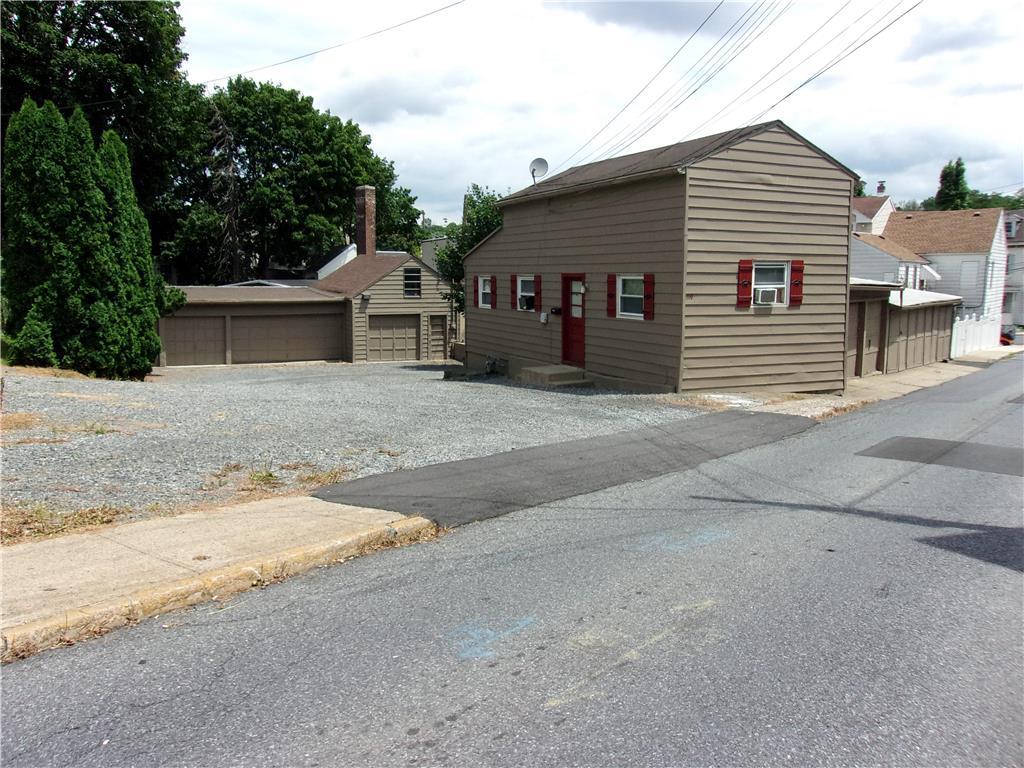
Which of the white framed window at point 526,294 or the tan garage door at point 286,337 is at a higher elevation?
the white framed window at point 526,294

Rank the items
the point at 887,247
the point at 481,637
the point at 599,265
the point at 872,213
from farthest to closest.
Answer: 1. the point at 872,213
2. the point at 887,247
3. the point at 599,265
4. the point at 481,637

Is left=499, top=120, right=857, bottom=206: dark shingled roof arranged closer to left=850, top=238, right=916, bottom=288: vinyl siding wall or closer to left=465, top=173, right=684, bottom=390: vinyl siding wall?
left=465, top=173, right=684, bottom=390: vinyl siding wall

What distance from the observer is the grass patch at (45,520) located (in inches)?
259

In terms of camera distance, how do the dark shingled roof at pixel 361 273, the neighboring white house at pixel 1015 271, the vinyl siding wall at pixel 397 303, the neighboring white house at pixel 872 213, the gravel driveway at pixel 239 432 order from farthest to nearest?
1. the neighboring white house at pixel 1015 271
2. the neighboring white house at pixel 872 213
3. the dark shingled roof at pixel 361 273
4. the vinyl siding wall at pixel 397 303
5. the gravel driveway at pixel 239 432

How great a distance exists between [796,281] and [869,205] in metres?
35.5

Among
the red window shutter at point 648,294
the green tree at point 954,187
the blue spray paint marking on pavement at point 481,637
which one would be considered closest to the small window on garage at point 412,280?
the red window shutter at point 648,294

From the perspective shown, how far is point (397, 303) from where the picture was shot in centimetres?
3678

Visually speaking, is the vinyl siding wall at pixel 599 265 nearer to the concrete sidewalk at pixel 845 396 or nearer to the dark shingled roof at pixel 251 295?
the concrete sidewalk at pixel 845 396

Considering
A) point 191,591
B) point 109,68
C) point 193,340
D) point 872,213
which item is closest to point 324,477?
point 191,591

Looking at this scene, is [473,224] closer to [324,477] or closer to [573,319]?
[573,319]

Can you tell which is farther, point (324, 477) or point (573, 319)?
point (573, 319)

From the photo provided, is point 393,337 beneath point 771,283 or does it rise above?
beneath

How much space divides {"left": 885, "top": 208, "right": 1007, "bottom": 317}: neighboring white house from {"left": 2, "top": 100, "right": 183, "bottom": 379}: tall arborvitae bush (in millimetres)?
36604

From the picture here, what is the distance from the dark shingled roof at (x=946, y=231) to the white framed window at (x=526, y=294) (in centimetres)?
2963
